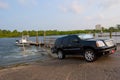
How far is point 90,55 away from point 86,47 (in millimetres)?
651

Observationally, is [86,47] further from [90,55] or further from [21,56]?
[21,56]

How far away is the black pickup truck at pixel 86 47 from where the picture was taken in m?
12.1

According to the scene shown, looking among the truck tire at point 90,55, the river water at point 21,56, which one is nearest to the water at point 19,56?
the river water at point 21,56

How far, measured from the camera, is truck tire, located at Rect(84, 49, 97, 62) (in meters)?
12.3

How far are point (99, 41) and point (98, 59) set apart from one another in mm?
1468

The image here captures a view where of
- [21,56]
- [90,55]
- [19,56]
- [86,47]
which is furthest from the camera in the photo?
[19,56]

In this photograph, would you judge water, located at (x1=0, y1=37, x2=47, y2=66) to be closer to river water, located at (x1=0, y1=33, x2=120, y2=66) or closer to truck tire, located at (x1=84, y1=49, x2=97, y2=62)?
river water, located at (x1=0, y1=33, x2=120, y2=66)

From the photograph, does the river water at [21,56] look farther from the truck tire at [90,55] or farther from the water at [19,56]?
the truck tire at [90,55]

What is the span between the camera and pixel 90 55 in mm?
12438

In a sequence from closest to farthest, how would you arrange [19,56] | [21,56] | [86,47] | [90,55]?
[90,55] → [86,47] → [21,56] → [19,56]

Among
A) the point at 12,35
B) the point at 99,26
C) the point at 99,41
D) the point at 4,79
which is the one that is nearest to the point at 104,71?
the point at 99,41

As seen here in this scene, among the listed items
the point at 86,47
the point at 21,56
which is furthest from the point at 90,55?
the point at 21,56

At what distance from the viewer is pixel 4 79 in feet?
31.3

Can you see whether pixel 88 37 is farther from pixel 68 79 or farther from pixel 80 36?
pixel 68 79
